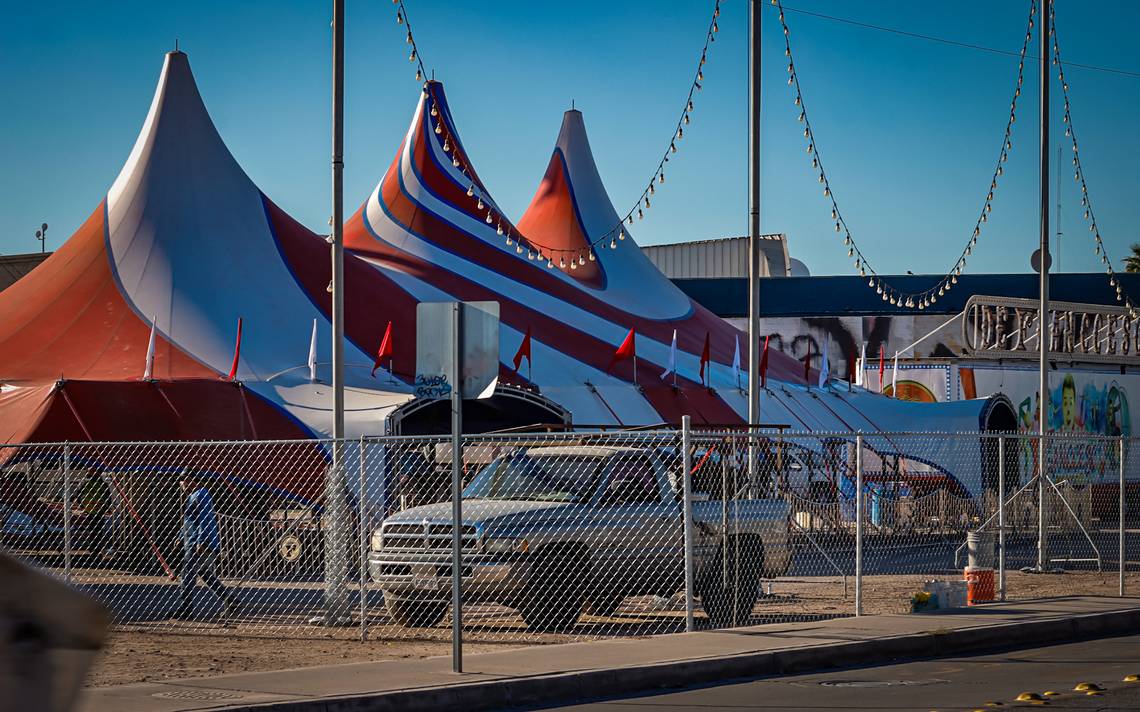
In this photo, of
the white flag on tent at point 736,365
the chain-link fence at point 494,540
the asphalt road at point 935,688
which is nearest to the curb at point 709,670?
the asphalt road at point 935,688

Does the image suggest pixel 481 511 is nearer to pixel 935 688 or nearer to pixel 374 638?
pixel 374 638

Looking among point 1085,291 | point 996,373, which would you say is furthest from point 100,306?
point 1085,291

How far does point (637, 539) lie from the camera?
40.2ft

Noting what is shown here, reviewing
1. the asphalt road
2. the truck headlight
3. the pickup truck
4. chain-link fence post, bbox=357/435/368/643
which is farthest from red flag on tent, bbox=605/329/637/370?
the asphalt road

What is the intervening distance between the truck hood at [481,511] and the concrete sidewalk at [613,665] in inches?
60.7

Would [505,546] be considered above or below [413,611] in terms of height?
above

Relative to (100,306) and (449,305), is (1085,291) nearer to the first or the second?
(100,306)

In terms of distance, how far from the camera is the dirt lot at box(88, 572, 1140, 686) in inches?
411

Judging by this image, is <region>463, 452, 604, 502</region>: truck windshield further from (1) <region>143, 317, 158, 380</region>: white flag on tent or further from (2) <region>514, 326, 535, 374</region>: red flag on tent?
(2) <region>514, 326, 535, 374</region>: red flag on tent

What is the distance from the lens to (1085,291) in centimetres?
5219

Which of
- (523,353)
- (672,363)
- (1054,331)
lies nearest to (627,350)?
(672,363)

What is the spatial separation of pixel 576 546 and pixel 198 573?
4.13 meters

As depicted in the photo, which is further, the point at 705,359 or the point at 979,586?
the point at 705,359

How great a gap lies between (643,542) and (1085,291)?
145 feet
